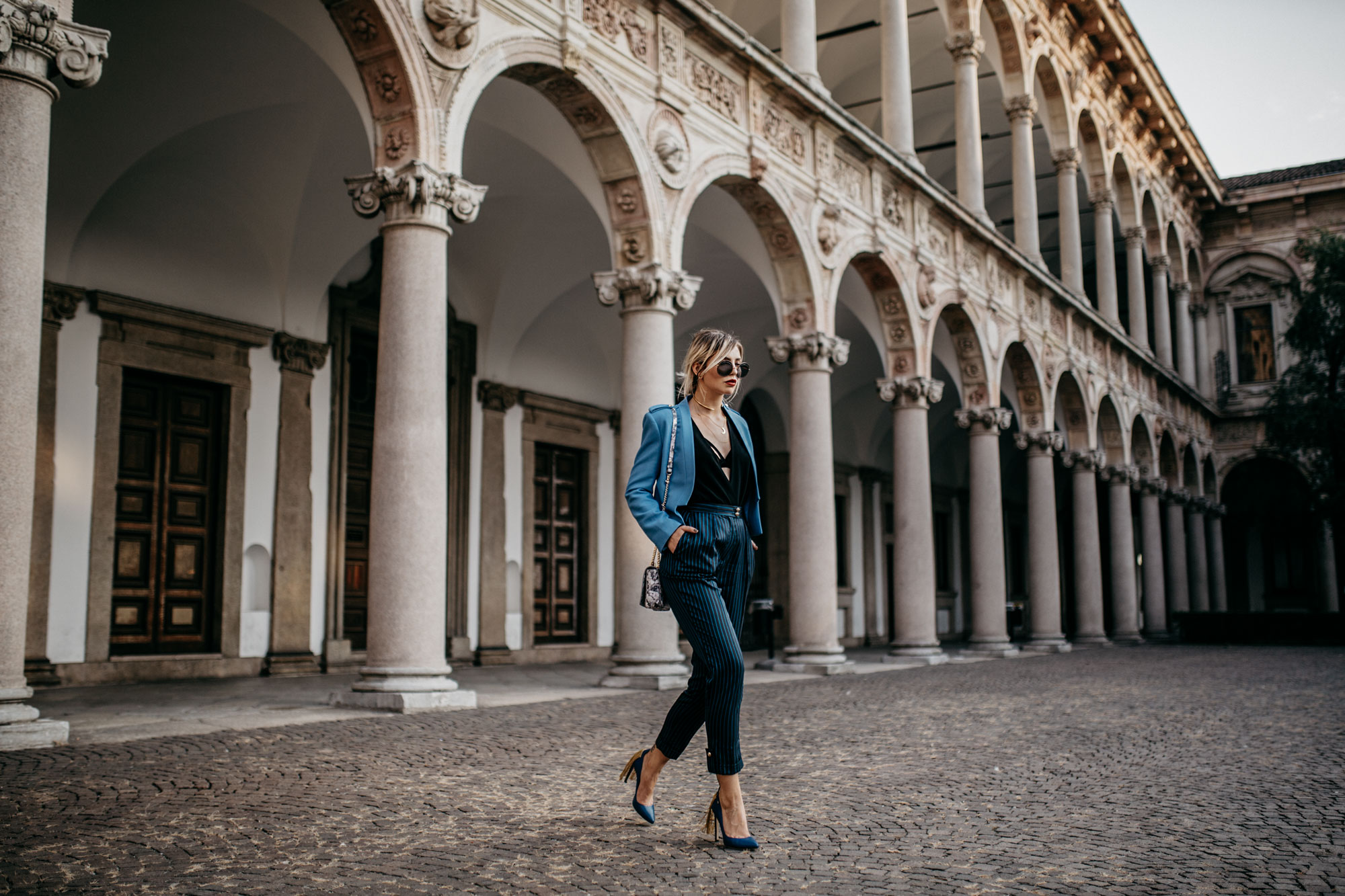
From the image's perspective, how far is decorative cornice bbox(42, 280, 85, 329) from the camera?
35.7 feet

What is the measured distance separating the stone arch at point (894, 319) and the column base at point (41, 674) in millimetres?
10071

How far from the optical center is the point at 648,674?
1002 cm

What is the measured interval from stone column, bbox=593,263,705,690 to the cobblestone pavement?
2.24 metres

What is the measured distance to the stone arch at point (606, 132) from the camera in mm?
9430

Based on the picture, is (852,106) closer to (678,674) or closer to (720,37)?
(720,37)

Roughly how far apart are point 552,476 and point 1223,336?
26751 mm

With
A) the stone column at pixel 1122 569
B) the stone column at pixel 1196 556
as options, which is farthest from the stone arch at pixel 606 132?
the stone column at pixel 1196 556

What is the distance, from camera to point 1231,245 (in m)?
36.3

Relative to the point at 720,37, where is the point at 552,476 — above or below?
below

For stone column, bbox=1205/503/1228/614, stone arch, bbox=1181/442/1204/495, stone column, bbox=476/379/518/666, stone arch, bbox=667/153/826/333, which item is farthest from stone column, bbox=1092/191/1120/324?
stone column, bbox=476/379/518/666

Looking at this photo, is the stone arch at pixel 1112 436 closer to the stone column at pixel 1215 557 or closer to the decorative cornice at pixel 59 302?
the stone column at pixel 1215 557

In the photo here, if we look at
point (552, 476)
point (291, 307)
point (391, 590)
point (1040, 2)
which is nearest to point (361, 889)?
point (391, 590)

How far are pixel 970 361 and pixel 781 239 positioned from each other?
6.05 m

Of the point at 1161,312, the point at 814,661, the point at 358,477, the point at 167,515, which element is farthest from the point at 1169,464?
the point at 167,515
